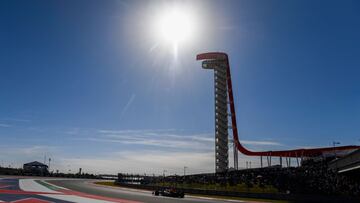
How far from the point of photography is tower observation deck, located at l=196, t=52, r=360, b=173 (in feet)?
320

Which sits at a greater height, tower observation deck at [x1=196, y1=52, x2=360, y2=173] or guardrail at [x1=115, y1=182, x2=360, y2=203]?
tower observation deck at [x1=196, y1=52, x2=360, y2=173]

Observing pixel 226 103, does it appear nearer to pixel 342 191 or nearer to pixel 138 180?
pixel 138 180

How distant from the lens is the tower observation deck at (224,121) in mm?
97625

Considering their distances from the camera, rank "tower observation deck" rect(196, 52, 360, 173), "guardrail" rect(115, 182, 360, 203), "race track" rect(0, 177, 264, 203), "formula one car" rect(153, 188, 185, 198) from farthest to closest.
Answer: "tower observation deck" rect(196, 52, 360, 173), "formula one car" rect(153, 188, 185, 198), "guardrail" rect(115, 182, 360, 203), "race track" rect(0, 177, 264, 203)

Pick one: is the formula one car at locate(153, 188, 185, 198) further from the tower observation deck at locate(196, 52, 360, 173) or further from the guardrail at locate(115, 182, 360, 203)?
the tower observation deck at locate(196, 52, 360, 173)

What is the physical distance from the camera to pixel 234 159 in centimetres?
10269

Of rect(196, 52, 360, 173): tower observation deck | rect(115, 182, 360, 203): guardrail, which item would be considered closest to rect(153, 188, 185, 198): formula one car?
rect(115, 182, 360, 203): guardrail

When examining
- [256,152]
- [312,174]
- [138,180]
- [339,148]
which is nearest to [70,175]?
[138,180]

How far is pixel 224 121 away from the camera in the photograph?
99.5m

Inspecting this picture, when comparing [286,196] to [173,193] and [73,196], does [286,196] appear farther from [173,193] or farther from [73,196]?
[73,196]

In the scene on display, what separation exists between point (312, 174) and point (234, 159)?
52.0m

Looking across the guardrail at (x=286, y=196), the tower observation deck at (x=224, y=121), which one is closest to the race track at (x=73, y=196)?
the guardrail at (x=286, y=196)

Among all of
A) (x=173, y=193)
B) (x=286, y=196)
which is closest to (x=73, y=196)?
(x=173, y=193)

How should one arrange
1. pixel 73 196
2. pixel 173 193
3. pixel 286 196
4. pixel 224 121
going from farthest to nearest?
pixel 224 121
pixel 173 193
pixel 286 196
pixel 73 196
